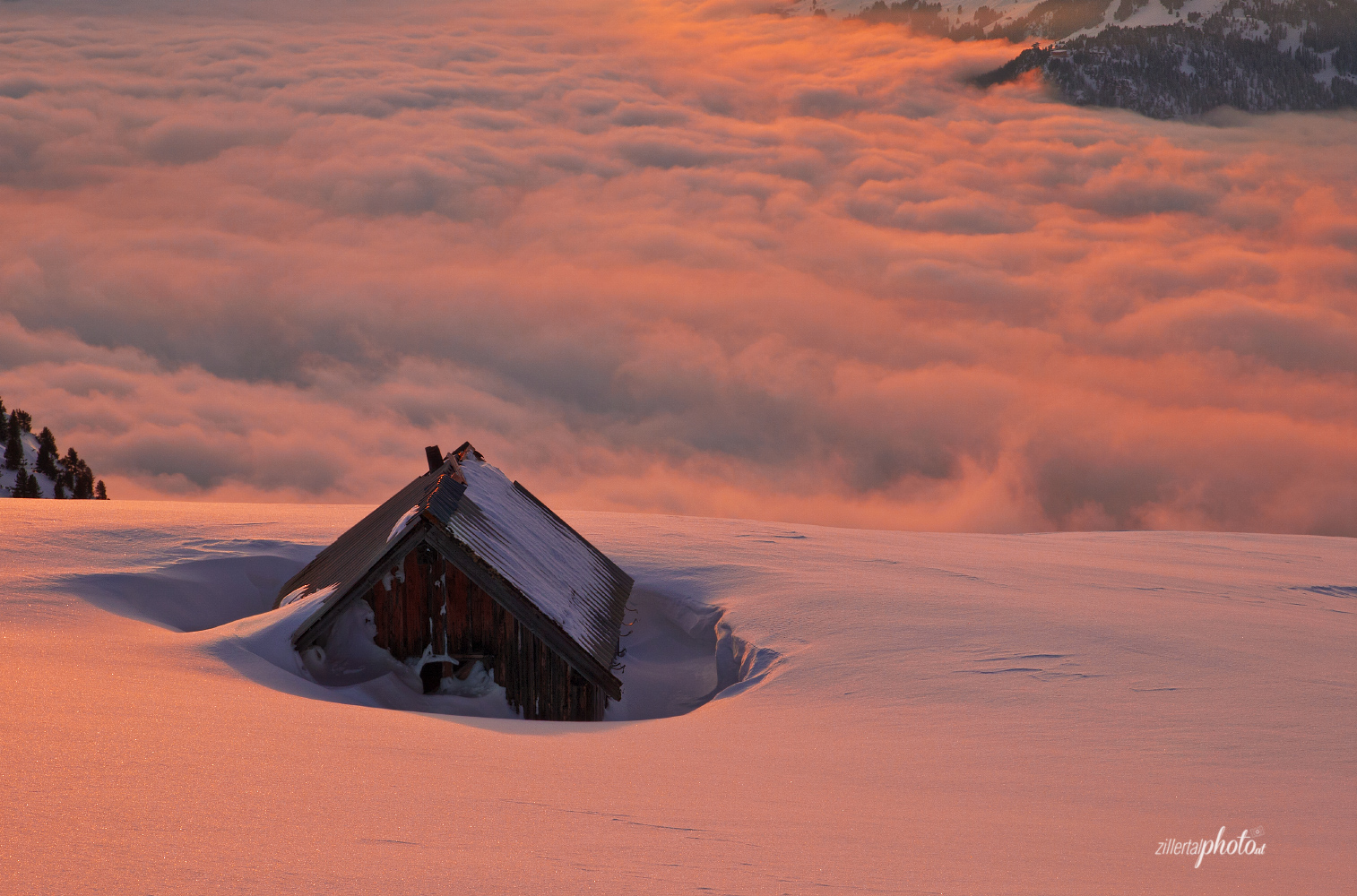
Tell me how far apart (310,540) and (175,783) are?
329 inches

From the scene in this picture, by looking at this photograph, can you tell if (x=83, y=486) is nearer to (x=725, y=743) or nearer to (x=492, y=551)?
(x=492, y=551)

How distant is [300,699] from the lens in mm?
6789

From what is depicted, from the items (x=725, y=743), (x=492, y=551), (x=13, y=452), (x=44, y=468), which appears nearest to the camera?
(x=725, y=743)

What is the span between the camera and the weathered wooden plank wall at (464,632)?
8.70m

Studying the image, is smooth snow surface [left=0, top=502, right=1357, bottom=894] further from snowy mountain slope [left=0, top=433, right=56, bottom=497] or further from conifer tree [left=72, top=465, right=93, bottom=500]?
conifer tree [left=72, top=465, right=93, bottom=500]

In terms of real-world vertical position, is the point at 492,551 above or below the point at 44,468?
above

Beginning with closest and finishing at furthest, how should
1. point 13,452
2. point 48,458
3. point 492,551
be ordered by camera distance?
point 492,551, point 13,452, point 48,458

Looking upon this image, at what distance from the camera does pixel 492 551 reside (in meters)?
8.89

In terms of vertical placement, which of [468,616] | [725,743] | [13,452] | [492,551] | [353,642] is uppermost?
[492,551]

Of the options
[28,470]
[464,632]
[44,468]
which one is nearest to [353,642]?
[464,632]

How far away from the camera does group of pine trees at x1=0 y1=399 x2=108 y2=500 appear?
41656 millimetres

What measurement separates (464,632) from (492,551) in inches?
29.4

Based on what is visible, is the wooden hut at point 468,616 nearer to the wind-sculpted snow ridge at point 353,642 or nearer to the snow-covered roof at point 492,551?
the snow-covered roof at point 492,551

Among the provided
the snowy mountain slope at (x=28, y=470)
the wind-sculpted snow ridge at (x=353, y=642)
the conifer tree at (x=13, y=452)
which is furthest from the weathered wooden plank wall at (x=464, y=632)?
the conifer tree at (x=13, y=452)
